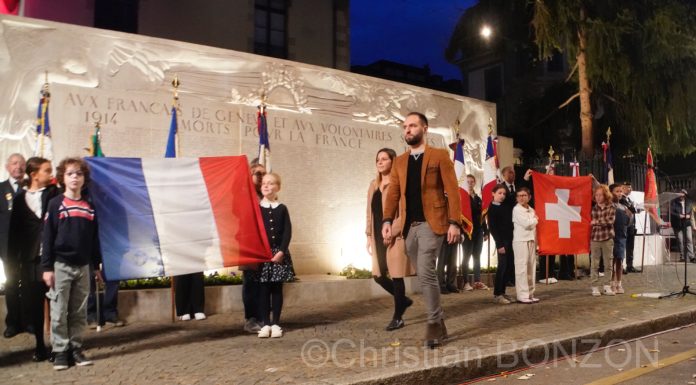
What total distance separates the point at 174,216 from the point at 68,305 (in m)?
1.57

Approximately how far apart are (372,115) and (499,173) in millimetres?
2815

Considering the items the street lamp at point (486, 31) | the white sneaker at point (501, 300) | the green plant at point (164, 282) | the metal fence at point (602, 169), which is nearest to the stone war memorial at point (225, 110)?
the green plant at point (164, 282)

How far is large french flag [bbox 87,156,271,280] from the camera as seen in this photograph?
20.3ft

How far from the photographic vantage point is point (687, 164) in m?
28.2

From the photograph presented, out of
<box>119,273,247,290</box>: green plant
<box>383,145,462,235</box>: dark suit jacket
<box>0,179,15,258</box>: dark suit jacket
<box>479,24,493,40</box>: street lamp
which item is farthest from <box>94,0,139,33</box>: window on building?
<box>383,145,462,235</box>: dark suit jacket

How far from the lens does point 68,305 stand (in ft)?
17.7

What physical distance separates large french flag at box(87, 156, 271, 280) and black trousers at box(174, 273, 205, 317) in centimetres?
135

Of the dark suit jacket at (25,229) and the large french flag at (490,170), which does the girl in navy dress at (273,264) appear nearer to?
the dark suit jacket at (25,229)

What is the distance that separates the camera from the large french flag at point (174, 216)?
619 centimetres

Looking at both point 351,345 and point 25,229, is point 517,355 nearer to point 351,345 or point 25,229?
point 351,345

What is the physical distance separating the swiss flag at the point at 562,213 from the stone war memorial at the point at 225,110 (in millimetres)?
3158

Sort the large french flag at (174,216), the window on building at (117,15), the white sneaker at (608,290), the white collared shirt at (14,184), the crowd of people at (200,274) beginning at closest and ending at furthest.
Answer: the crowd of people at (200,274) → the large french flag at (174,216) → the white collared shirt at (14,184) → the white sneaker at (608,290) → the window on building at (117,15)

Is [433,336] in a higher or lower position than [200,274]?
lower

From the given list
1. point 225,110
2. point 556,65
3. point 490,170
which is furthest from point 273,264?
point 556,65
